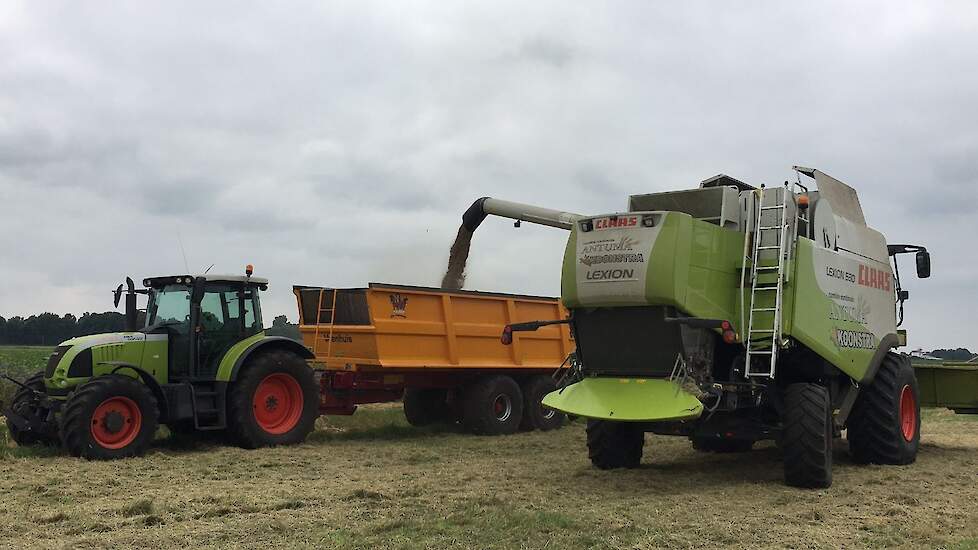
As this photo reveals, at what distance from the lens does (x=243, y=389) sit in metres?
10.9

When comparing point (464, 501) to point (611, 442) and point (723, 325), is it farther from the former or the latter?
point (723, 325)

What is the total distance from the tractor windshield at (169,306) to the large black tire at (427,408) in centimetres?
403

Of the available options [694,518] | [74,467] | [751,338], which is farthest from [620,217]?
[74,467]

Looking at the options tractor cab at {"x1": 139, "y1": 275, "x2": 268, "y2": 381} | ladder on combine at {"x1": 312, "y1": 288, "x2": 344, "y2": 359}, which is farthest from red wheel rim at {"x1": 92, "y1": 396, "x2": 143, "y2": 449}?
ladder on combine at {"x1": 312, "y1": 288, "x2": 344, "y2": 359}

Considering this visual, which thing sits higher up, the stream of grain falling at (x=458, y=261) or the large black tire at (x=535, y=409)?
the stream of grain falling at (x=458, y=261)

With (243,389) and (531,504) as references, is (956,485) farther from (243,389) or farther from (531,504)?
(243,389)

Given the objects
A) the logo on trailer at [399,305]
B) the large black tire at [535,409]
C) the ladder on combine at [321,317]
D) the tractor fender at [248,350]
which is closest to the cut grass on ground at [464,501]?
the tractor fender at [248,350]

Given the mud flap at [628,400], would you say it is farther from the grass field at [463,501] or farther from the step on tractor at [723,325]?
the grass field at [463,501]

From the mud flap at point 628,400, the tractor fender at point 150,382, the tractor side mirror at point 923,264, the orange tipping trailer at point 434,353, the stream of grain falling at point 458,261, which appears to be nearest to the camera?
the mud flap at point 628,400

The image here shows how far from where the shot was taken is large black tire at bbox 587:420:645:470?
8.96 meters

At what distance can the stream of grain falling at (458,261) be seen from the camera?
14977 mm

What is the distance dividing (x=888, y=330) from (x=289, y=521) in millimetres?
7002

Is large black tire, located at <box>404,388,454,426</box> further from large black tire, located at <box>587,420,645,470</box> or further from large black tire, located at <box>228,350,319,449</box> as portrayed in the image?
large black tire, located at <box>587,420,645,470</box>

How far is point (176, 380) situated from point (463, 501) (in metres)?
5.18
